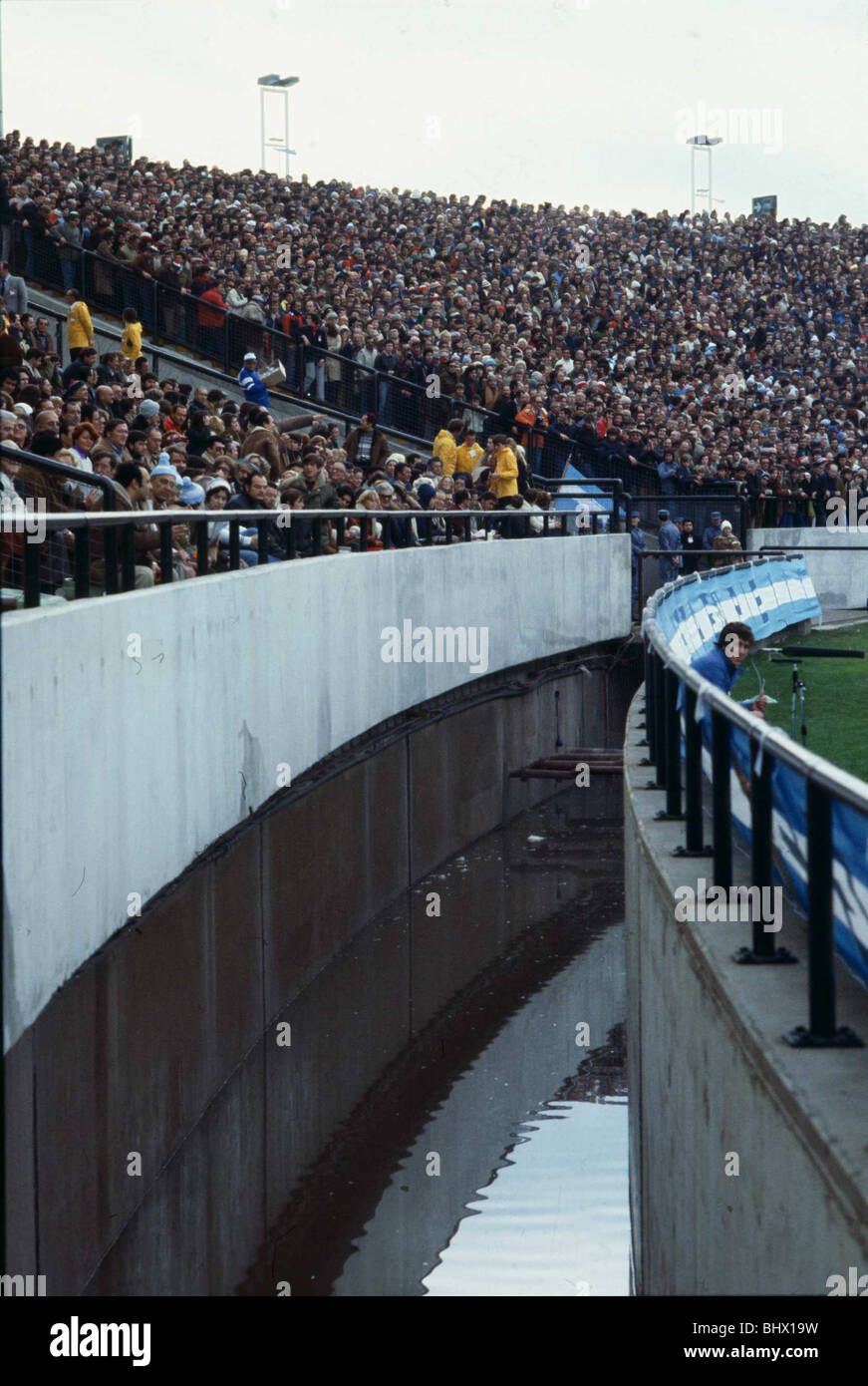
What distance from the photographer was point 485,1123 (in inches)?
418

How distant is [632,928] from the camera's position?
8.23 meters

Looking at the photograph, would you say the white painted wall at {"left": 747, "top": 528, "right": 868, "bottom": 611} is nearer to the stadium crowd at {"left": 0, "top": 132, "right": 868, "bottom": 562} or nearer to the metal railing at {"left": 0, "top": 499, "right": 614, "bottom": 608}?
the stadium crowd at {"left": 0, "top": 132, "right": 868, "bottom": 562}

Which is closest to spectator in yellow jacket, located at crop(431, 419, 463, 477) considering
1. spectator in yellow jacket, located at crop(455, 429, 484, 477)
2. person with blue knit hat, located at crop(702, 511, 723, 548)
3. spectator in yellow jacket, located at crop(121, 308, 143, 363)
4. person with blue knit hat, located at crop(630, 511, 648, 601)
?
spectator in yellow jacket, located at crop(455, 429, 484, 477)

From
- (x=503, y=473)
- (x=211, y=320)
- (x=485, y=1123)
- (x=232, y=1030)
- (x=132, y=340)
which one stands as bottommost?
(x=485, y=1123)

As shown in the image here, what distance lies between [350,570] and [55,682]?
645cm

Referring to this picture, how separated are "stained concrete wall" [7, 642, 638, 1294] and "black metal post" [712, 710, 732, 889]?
2.68 m

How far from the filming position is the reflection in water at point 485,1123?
28.3 ft

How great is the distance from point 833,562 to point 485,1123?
24.4 m

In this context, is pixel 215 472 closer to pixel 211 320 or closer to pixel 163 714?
pixel 163 714

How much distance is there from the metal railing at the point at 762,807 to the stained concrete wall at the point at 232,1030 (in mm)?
2674

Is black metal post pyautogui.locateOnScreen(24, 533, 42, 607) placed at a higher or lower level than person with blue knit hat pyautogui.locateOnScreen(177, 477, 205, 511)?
lower

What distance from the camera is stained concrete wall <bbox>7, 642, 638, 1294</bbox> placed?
23.5 feet

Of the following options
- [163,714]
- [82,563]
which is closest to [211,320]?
[163,714]

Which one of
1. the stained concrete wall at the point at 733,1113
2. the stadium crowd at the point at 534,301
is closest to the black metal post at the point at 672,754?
the stained concrete wall at the point at 733,1113
